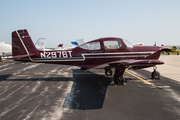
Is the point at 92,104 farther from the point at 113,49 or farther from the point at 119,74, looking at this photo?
the point at 113,49

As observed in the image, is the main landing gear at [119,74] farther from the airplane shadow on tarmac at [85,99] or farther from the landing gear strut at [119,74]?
the airplane shadow on tarmac at [85,99]

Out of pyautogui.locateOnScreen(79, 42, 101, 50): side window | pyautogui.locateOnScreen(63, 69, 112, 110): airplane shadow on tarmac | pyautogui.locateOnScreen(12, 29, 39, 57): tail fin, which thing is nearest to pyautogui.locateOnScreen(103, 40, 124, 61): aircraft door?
pyautogui.locateOnScreen(79, 42, 101, 50): side window

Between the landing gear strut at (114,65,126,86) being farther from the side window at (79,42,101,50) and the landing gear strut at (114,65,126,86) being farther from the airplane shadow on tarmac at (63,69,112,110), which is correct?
the side window at (79,42,101,50)

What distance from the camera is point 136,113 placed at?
4422 mm

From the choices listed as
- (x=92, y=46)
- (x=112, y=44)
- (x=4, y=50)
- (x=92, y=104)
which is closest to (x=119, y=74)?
(x=112, y=44)

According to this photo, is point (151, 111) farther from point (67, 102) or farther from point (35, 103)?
point (35, 103)

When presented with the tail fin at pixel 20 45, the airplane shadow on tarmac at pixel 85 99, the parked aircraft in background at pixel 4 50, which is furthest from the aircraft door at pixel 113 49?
the parked aircraft in background at pixel 4 50

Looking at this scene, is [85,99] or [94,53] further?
[94,53]

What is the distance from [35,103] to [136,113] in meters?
3.86

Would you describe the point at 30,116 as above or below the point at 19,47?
below

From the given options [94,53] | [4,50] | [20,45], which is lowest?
[94,53]

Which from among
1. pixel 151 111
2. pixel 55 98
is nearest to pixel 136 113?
pixel 151 111

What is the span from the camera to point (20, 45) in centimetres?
919

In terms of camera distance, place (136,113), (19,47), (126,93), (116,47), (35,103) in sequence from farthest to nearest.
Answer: (19,47), (116,47), (126,93), (35,103), (136,113)
